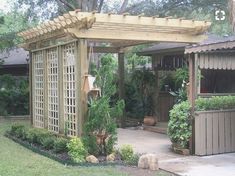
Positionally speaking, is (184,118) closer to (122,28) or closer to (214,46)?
(214,46)

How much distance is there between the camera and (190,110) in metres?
9.54

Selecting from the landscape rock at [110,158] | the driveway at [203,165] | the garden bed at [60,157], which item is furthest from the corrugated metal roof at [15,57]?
the driveway at [203,165]

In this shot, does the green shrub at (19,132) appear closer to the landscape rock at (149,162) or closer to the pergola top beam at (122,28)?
the pergola top beam at (122,28)

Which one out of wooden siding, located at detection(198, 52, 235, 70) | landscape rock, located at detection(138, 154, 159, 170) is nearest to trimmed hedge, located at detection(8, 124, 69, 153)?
landscape rock, located at detection(138, 154, 159, 170)

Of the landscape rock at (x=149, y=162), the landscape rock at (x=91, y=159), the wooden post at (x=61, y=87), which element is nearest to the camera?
the landscape rock at (x=149, y=162)

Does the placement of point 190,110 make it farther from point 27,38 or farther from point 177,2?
point 177,2

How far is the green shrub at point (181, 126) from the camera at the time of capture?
945 cm

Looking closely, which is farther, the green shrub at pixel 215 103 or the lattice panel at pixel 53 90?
the lattice panel at pixel 53 90

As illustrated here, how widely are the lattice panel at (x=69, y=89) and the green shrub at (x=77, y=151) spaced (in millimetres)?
961

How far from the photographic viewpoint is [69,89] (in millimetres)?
10195

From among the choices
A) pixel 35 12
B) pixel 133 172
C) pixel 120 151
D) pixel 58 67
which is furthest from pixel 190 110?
pixel 35 12

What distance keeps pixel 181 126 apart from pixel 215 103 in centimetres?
100

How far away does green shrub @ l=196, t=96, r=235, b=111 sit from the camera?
9555 millimetres

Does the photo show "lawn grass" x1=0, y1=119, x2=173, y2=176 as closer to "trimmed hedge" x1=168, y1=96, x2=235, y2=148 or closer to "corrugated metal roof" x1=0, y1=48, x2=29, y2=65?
"trimmed hedge" x1=168, y1=96, x2=235, y2=148
